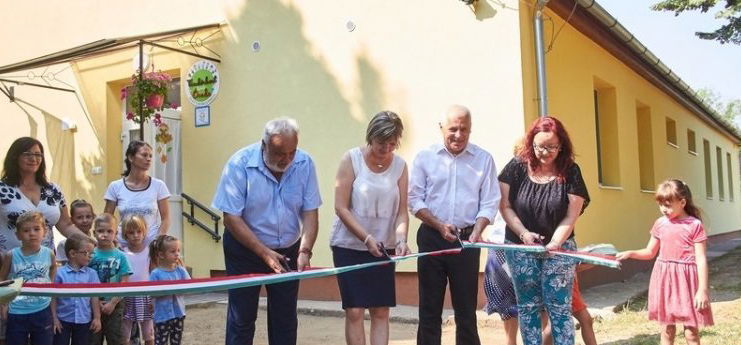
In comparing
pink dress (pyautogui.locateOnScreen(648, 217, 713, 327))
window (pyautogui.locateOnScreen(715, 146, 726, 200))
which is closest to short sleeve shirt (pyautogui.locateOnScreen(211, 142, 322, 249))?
pink dress (pyautogui.locateOnScreen(648, 217, 713, 327))

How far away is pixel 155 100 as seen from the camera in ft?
29.1

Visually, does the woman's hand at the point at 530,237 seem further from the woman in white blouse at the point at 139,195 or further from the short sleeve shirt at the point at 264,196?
the woman in white blouse at the point at 139,195

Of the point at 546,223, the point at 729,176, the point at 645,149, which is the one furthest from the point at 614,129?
the point at 729,176

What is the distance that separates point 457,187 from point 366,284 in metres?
0.82

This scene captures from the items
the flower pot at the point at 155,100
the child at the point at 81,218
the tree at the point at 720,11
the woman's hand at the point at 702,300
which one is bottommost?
the woman's hand at the point at 702,300

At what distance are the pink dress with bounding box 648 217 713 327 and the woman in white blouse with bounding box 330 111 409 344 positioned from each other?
5.97 ft

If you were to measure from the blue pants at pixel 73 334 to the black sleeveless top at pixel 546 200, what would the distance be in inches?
114

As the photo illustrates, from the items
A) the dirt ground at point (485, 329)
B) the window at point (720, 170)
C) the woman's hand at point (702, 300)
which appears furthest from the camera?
the window at point (720, 170)

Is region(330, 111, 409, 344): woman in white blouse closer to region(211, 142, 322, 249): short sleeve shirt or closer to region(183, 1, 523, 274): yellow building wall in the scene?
region(211, 142, 322, 249): short sleeve shirt

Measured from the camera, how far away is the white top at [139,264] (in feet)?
17.0

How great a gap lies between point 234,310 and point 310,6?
220 inches

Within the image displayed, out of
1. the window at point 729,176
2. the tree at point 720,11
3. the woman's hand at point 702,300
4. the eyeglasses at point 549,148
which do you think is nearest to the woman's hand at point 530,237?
the eyeglasses at point 549,148

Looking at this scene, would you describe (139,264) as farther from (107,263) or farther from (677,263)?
(677,263)

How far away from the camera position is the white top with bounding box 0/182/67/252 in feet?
14.4
